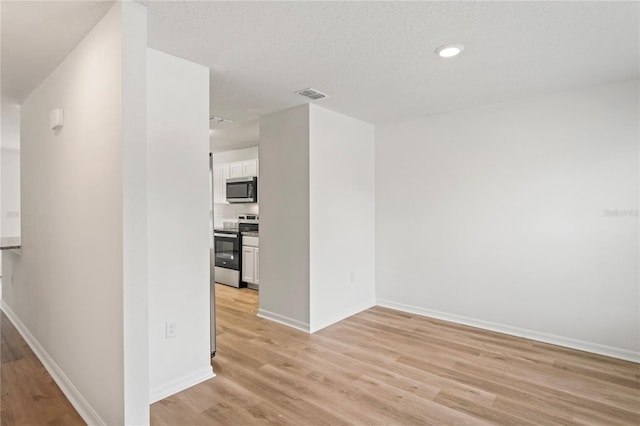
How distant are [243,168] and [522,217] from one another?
4420 millimetres

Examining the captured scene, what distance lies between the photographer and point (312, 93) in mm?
3314

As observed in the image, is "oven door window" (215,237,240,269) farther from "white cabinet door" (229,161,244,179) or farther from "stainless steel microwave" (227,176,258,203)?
"white cabinet door" (229,161,244,179)

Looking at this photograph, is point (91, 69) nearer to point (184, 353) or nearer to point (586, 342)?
point (184, 353)

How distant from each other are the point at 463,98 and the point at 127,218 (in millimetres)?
3266

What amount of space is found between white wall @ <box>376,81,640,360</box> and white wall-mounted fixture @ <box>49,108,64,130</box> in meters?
3.47

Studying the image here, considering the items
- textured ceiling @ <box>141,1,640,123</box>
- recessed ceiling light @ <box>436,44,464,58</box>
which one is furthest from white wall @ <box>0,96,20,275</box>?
recessed ceiling light @ <box>436,44,464,58</box>

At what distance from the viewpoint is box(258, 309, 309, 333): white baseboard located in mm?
3684

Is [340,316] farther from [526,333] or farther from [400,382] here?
[526,333]

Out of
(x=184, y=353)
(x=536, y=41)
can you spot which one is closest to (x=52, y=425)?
(x=184, y=353)

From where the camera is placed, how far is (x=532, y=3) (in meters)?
1.87

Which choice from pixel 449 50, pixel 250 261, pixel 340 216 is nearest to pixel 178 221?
pixel 340 216

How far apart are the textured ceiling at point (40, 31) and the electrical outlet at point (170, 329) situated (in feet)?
6.62

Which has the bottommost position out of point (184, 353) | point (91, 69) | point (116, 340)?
point (184, 353)

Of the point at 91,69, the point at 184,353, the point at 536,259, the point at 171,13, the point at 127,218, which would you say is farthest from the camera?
the point at 536,259
